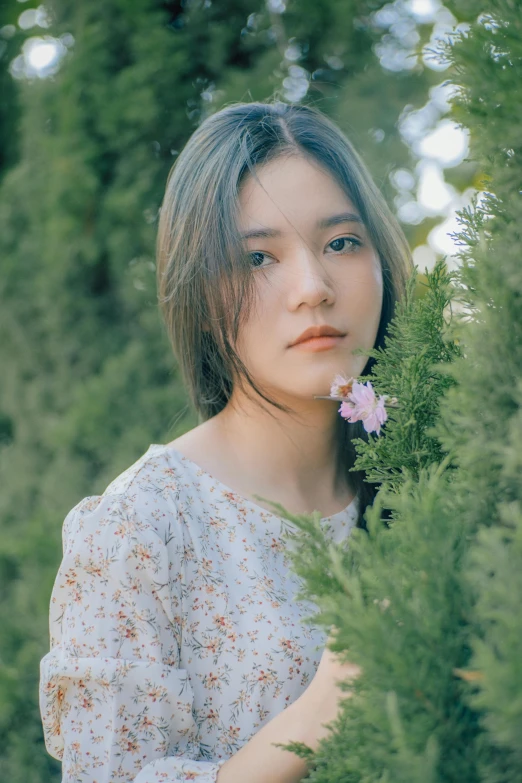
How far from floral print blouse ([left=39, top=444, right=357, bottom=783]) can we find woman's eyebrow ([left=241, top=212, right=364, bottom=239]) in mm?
585

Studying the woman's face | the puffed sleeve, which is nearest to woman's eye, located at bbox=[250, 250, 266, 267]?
the woman's face

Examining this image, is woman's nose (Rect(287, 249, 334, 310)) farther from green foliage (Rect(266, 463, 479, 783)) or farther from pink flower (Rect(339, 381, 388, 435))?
green foliage (Rect(266, 463, 479, 783))

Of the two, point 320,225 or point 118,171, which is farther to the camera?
point 118,171

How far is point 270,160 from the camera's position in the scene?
6.43 ft

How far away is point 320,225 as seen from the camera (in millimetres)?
1854

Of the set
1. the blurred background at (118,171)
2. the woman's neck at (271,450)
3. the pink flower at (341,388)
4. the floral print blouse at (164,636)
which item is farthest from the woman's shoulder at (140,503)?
the blurred background at (118,171)

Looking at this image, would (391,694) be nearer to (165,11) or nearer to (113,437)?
(113,437)

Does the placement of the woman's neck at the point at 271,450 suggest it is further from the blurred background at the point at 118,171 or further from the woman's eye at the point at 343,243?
the blurred background at the point at 118,171

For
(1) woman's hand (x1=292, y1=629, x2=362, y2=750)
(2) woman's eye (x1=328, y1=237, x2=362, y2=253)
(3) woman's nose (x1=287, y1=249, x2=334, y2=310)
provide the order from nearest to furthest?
(1) woman's hand (x1=292, y1=629, x2=362, y2=750) → (3) woman's nose (x1=287, y1=249, x2=334, y2=310) → (2) woman's eye (x1=328, y1=237, x2=362, y2=253)

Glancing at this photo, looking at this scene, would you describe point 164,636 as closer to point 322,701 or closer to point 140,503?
→ point 140,503

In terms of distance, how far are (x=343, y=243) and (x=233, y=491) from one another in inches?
26.3

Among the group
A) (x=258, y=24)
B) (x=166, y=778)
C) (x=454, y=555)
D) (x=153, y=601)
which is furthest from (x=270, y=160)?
(x=258, y=24)

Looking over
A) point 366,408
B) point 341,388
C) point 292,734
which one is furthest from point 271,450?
point 292,734

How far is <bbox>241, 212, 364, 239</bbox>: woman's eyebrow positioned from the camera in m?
1.83
